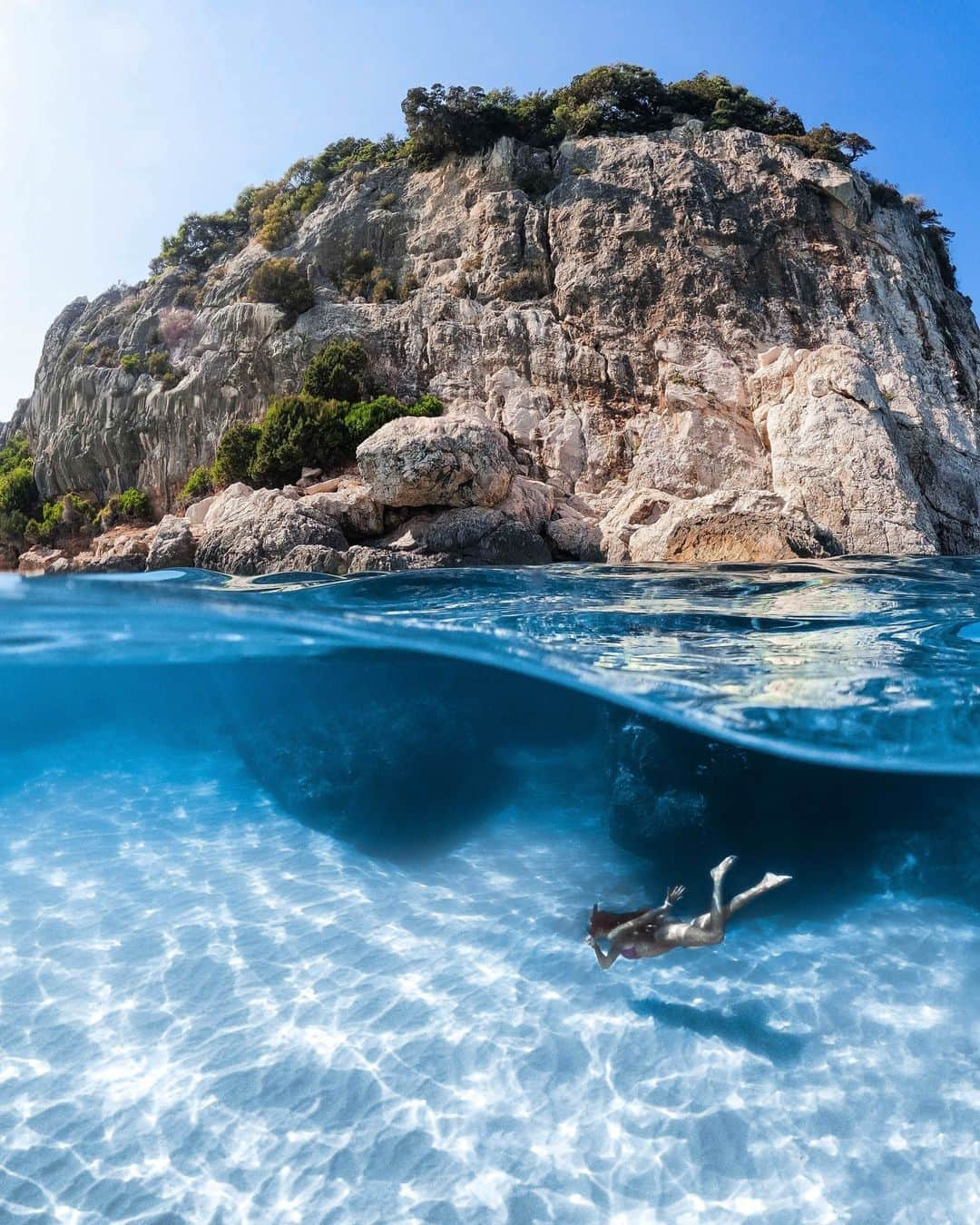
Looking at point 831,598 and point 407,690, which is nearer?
point 831,598

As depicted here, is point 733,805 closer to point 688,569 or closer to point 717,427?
point 688,569

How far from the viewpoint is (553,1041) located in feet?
14.6

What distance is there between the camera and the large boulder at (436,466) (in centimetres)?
1564

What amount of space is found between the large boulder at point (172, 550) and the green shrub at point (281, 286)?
44.9ft

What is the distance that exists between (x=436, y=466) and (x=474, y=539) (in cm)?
182

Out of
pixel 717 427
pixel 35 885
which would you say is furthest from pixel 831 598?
pixel 717 427

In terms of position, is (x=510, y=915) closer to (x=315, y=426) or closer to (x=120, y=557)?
(x=120, y=557)

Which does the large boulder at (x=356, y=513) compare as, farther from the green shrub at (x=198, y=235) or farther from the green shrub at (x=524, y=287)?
the green shrub at (x=198, y=235)

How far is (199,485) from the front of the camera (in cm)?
2392

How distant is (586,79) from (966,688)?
32465 millimetres

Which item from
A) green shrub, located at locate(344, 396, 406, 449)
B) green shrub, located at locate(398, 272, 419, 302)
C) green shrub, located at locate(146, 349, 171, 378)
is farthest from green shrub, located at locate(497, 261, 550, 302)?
green shrub, located at locate(146, 349, 171, 378)

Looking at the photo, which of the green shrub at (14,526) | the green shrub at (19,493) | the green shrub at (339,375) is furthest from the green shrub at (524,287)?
the green shrub at (19,493)

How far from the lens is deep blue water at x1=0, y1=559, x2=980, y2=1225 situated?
3598 mm

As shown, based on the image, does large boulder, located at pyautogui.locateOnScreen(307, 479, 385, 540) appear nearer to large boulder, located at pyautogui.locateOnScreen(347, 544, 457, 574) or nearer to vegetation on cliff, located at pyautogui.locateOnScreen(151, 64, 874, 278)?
large boulder, located at pyautogui.locateOnScreen(347, 544, 457, 574)
